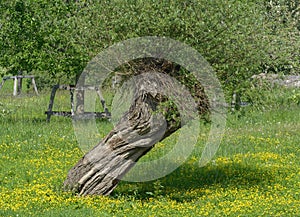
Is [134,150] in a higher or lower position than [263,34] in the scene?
lower

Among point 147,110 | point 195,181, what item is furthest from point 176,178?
point 147,110

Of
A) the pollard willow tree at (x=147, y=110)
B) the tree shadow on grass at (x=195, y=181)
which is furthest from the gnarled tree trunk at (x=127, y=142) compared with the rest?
the tree shadow on grass at (x=195, y=181)

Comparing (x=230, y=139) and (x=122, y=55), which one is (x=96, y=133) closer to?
(x=230, y=139)

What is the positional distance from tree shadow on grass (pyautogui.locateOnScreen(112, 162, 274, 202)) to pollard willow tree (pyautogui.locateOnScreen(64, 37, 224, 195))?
2.05 feet

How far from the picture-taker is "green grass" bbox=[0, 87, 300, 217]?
455 inches

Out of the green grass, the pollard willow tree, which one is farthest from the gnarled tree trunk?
the green grass

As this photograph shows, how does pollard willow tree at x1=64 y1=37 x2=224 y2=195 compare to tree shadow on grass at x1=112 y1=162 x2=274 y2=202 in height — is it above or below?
above

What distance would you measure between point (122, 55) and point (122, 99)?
62.1 inches

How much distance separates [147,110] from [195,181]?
2.74m

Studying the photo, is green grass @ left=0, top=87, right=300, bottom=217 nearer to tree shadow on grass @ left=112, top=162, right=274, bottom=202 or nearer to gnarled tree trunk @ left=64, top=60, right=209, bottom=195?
tree shadow on grass @ left=112, top=162, right=274, bottom=202

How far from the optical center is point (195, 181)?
14023mm

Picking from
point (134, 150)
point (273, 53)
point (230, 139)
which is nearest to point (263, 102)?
point (273, 53)

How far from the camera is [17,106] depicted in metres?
26.9

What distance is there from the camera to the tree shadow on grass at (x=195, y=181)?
42.2ft
